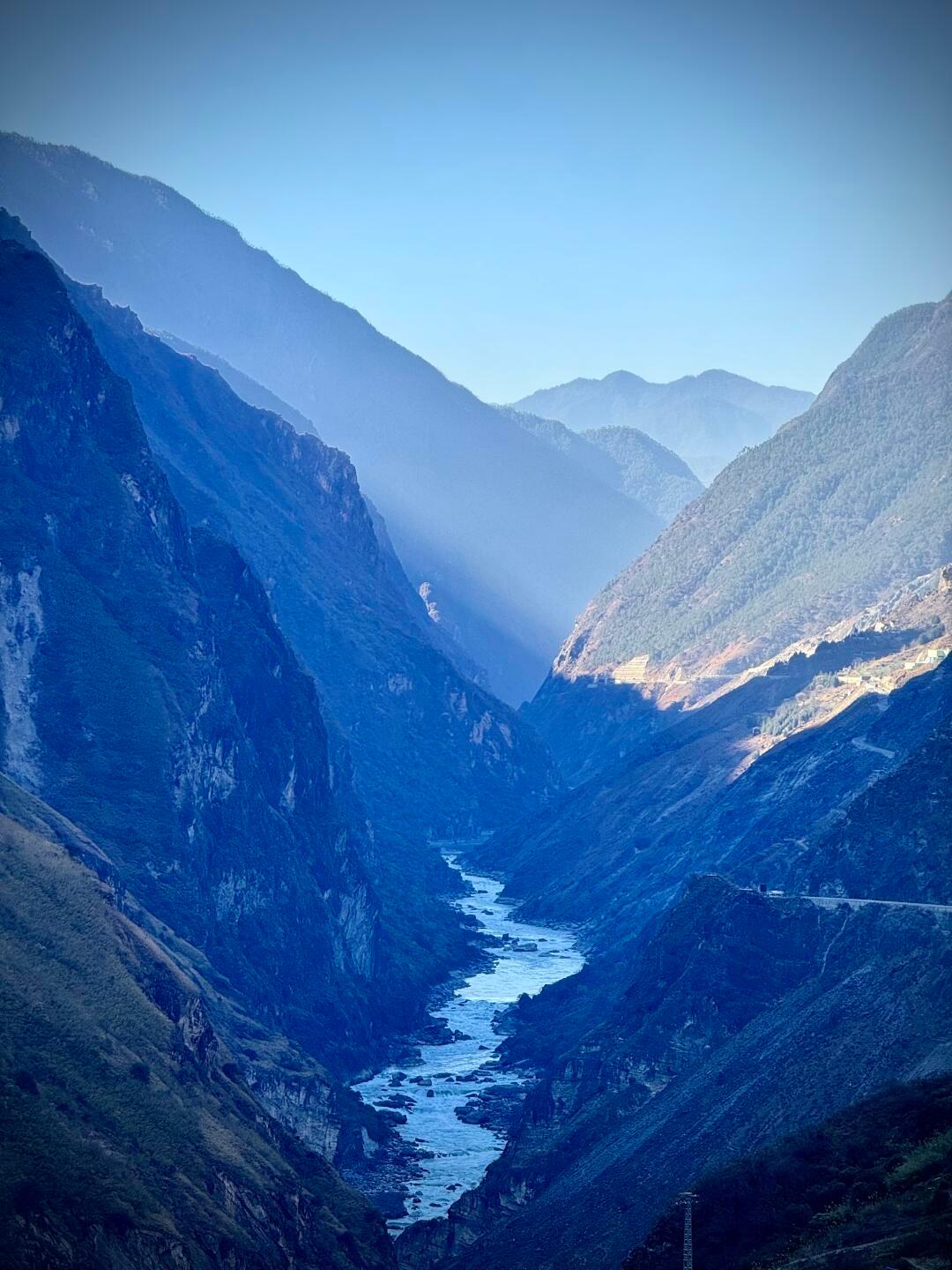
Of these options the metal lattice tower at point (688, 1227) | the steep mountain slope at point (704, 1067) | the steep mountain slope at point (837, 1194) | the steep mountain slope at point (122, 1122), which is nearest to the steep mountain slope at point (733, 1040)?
the steep mountain slope at point (704, 1067)

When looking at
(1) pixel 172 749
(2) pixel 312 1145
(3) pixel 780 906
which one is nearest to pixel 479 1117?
(2) pixel 312 1145

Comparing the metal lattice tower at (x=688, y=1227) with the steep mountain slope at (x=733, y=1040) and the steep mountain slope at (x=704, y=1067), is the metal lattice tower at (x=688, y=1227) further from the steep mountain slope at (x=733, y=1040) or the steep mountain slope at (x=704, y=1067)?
the steep mountain slope at (x=733, y=1040)

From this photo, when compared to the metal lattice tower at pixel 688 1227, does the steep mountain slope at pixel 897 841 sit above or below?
above

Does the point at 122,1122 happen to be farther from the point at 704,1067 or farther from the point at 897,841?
the point at 897,841

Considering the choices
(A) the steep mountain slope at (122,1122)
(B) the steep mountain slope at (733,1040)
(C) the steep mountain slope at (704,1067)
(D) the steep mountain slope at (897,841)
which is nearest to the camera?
(A) the steep mountain slope at (122,1122)

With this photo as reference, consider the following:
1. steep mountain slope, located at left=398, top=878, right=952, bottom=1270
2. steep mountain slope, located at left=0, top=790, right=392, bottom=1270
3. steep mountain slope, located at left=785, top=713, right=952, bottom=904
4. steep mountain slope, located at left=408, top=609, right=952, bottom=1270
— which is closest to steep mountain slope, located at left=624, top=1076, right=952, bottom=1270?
steep mountain slope, located at left=398, top=878, right=952, bottom=1270

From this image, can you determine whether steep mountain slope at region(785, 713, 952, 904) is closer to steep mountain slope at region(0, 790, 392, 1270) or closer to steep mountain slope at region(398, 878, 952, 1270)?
steep mountain slope at region(398, 878, 952, 1270)
